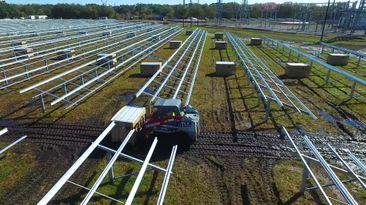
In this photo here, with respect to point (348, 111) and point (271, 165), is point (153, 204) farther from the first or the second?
point (348, 111)

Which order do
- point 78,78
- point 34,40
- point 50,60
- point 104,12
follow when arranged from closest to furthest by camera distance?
point 78,78, point 50,60, point 34,40, point 104,12

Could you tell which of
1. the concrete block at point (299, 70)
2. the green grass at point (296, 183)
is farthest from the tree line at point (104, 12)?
the green grass at point (296, 183)

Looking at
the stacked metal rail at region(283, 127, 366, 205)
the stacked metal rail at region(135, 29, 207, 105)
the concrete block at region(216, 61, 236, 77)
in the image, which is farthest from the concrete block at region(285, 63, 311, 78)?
the stacked metal rail at region(283, 127, 366, 205)

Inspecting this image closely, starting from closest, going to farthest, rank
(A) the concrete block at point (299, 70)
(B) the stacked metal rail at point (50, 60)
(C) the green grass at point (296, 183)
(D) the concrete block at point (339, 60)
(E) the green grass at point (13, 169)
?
(C) the green grass at point (296, 183) < (E) the green grass at point (13, 169) < (B) the stacked metal rail at point (50, 60) < (A) the concrete block at point (299, 70) < (D) the concrete block at point (339, 60)

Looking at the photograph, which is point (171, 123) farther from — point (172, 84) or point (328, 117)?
point (172, 84)

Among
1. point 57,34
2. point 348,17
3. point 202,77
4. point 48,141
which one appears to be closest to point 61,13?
point 57,34

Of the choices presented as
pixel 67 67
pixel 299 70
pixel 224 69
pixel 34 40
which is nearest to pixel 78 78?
pixel 67 67

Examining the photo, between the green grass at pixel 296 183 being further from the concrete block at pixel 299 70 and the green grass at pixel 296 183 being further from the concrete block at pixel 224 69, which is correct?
the concrete block at pixel 299 70

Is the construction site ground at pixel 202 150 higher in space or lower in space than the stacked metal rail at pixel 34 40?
lower
